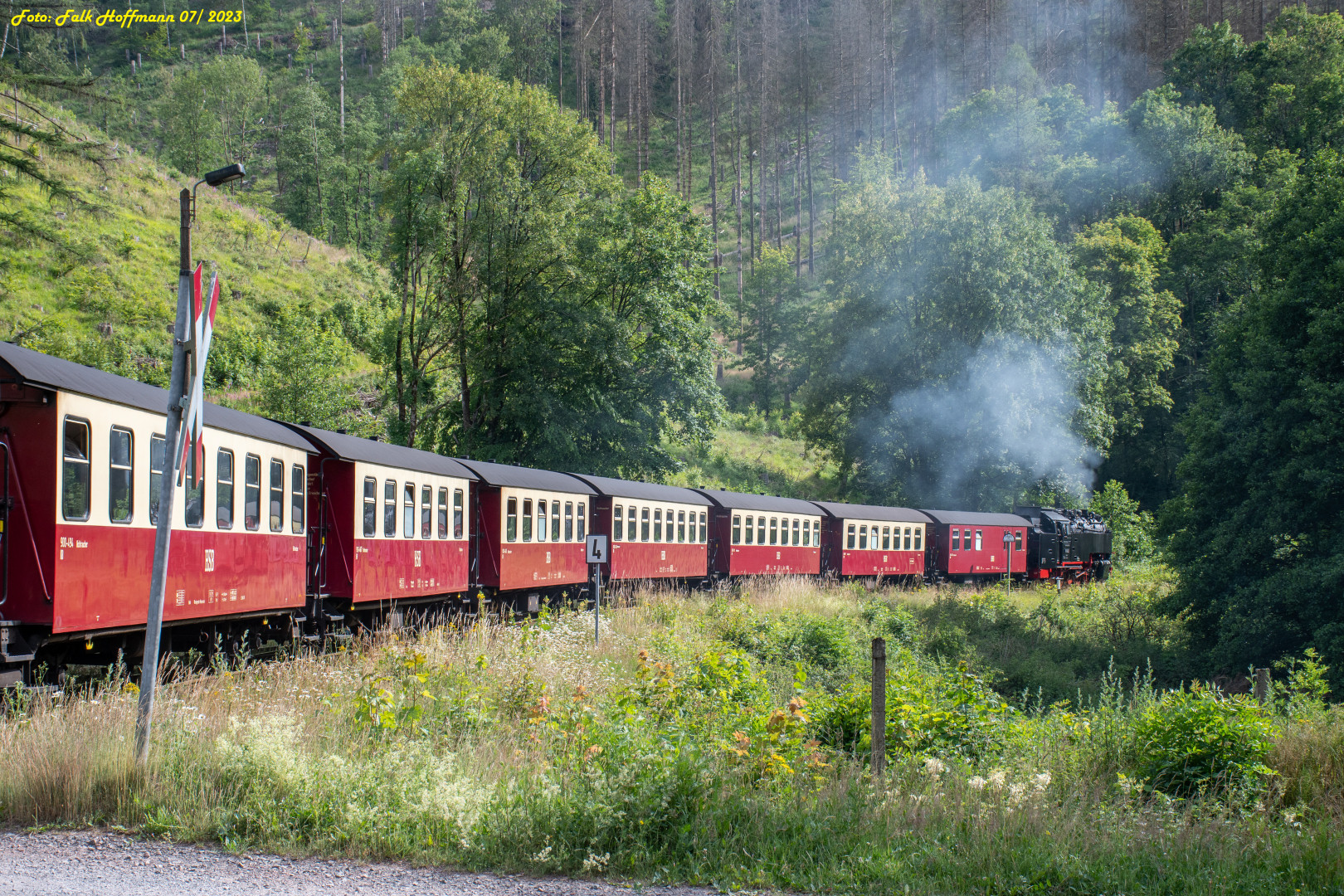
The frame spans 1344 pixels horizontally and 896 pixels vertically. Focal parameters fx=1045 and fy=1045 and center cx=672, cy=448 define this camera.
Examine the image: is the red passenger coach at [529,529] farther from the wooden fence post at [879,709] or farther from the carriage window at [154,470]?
the wooden fence post at [879,709]

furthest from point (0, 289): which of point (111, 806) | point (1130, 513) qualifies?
point (1130, 513)

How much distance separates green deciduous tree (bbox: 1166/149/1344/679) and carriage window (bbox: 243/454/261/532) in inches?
756

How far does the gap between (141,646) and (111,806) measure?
534cm

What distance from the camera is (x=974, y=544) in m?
37.6

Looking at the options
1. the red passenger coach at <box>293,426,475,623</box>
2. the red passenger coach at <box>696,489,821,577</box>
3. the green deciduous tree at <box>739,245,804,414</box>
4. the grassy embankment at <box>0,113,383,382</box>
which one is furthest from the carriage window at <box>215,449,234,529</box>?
the green deciduous tree at <box>739,245,804,414</box>

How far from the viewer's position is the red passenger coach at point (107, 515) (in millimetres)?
8945

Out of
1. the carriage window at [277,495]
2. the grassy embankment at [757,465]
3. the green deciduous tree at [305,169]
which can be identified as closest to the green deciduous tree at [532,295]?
the grassy embankment at [757,465]

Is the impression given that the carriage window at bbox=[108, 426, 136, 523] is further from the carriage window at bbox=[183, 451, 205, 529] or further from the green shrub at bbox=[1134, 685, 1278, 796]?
the green shrub at bbox=[1134, 685, 1278, 796]

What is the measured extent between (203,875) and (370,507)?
10.1 metres

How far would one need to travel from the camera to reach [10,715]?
8.27 meters

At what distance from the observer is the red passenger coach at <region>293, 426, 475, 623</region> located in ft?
49.4

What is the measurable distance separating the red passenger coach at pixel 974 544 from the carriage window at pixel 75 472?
30377mm

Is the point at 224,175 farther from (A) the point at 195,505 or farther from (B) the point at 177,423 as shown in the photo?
(A) the point at 195,505

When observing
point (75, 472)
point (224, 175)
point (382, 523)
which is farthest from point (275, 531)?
point (224, 175)
